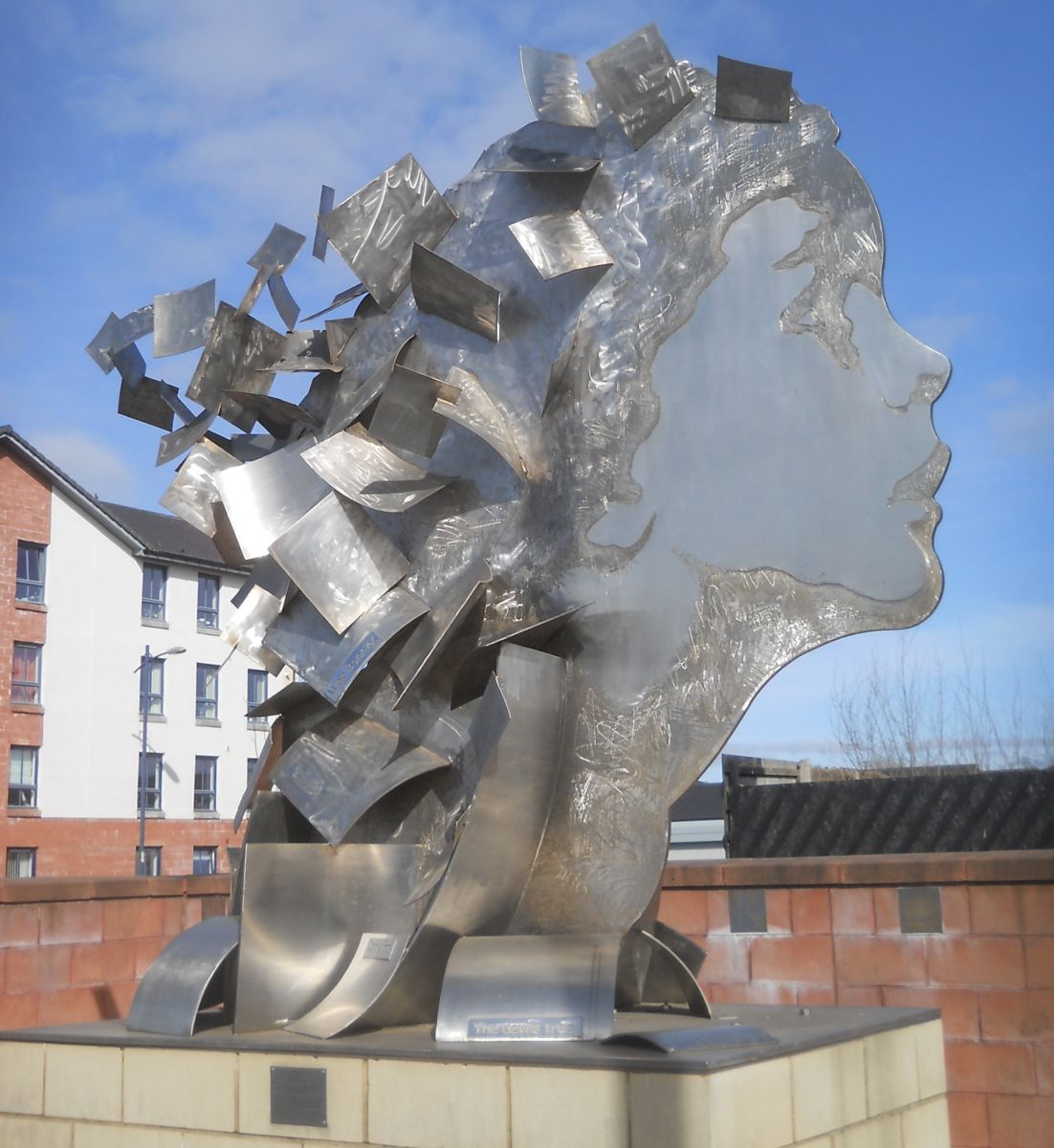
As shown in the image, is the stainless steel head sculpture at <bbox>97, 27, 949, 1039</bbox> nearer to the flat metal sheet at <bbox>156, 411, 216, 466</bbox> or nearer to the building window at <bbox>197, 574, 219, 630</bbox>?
the flat metal sheet at <bbox>156, 411, 216, 466</bbox>

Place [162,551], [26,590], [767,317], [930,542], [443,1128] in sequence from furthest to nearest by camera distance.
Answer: [162,551]
[26,590]
[767,317]
[930,542]
[443,1128]

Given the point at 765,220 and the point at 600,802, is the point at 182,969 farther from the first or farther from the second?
the point at 765,220

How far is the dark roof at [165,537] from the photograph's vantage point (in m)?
39.0

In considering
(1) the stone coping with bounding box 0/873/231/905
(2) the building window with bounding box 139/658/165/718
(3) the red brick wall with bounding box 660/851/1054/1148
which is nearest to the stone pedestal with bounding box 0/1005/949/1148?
(3) the red brick wall with bounding box 660/851/1054/1148

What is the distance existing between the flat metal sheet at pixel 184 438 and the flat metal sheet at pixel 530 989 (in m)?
3.21

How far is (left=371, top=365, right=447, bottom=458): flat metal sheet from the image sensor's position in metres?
6.34

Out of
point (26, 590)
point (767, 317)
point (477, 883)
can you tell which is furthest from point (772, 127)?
point (26, 590)

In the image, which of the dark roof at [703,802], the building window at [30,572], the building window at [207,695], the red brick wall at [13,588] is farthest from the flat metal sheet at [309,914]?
the building window at [207,695]

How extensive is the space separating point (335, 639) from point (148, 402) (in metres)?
2.14

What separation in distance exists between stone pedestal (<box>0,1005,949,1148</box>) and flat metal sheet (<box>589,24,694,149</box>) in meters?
3.79

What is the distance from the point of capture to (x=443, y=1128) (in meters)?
5.11

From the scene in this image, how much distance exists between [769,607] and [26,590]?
33.4 meters

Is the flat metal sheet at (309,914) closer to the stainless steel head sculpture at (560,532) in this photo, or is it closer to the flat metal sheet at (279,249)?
the stainless steel head sculpture at (560,532)

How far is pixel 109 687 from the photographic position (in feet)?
124
